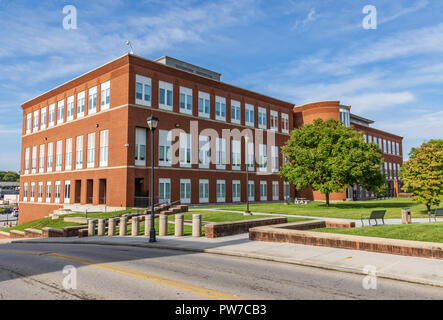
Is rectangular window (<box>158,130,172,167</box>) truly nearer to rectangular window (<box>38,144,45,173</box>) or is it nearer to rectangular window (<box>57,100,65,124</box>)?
rectangular window (<box>57,100,65,124</box>)

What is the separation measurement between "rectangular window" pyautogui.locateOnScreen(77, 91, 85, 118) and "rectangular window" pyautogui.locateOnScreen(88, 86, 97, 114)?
4.92ft

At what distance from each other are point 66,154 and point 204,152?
61.0ft

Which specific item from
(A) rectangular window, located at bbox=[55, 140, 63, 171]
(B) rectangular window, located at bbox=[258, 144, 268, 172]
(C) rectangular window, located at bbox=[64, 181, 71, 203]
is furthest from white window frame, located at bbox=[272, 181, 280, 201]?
(A) rectangular window, located at bbox=[55, 140, 63, 171]

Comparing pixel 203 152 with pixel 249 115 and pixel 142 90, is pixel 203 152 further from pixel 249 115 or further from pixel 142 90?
pixel 249 115

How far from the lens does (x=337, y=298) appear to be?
6.72 m

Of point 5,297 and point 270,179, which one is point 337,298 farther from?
point 270,179

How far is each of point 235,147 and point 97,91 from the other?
19.6 metres

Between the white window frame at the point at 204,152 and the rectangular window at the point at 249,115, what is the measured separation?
30.0ft

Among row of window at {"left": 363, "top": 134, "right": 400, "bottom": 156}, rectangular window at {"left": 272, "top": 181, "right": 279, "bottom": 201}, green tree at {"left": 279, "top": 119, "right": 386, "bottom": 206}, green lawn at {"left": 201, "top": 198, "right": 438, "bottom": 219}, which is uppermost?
row of window at {"left": 363, "top": 134, "right": 400, "bottom": 156}

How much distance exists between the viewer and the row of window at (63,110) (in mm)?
39844

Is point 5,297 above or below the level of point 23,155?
below

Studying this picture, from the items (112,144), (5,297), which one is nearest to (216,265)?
(5,297)

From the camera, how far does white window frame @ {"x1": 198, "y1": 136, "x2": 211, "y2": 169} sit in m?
43.0

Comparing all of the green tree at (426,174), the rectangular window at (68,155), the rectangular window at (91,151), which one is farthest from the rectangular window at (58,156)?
the green tree at (426,174)
